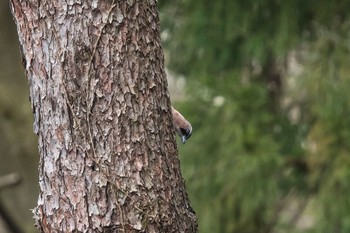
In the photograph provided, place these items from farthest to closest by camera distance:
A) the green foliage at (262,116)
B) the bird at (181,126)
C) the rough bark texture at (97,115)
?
the green foliage at (262,116)
the bird at (181,126)
the rough bark texture at (97,115)

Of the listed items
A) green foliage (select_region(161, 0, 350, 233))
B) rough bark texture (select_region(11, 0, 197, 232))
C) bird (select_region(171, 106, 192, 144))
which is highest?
green foliage (select_region(161, 0, 350, 233))

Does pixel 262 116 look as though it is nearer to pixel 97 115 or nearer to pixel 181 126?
pixel 181 126

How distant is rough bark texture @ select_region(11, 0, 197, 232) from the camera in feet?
9.32

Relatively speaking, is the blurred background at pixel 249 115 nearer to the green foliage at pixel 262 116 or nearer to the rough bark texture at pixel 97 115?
the green foliage at pixel 262 116

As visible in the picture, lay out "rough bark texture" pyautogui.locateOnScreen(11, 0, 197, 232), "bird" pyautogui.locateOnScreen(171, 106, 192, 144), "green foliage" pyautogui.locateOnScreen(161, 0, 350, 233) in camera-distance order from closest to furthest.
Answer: "rough bark texture" pyautogui.locateOnScreen(11, 0, 197, 232), "bird" pyautogui.locateOnScreen(171, 106, 192, 144), "green foliage" pyautogui.locateOnScreen(161, 0, 350, 233)

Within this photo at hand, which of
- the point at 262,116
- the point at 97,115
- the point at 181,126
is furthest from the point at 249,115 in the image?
the point at 97,115

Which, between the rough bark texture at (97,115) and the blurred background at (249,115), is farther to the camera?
the blurred background at (249,115)

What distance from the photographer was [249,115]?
246 inches

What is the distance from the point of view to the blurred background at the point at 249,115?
6.07 metres

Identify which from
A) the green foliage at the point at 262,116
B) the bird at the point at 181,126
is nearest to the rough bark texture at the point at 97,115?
the bird at the point at 181,126

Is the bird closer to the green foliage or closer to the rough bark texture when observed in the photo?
the rough bark texture

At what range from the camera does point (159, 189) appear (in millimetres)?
2895

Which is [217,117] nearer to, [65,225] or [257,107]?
[257,107]

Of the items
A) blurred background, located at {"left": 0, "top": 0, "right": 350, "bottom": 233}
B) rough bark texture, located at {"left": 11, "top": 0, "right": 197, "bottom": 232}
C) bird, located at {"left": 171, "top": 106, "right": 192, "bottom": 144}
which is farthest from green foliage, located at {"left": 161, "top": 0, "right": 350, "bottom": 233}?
rough bark texture, located at {"left": 11, "top": 0, "right": 197, "bottom": 232}
